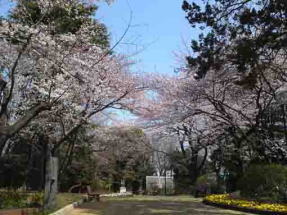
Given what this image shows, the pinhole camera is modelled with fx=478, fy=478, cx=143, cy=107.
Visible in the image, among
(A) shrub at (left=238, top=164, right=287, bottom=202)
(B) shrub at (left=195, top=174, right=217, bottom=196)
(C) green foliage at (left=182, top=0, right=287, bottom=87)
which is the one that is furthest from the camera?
(B) shrub at (left=195, top=174, right=217, bottom=196)

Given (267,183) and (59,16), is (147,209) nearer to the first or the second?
(267,183)

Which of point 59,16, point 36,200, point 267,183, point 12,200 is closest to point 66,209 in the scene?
point 36,200

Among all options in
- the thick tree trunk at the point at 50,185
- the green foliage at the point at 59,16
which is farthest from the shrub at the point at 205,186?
the thick tree trunk at the point at 50,185

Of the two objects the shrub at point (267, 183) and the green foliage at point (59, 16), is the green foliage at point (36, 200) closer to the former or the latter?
the green foliage at point (59, 16)

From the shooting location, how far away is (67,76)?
18.6 m

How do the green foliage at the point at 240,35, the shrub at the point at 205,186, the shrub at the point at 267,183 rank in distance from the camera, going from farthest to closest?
the shrub at the point at 205,186 → the shrub at the point at 267,183 → the green foliage at the point at 240,35

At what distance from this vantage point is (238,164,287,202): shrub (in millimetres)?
18812

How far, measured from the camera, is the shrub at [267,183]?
61.7ft

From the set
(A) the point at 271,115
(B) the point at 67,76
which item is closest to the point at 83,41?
(B) the point at 67,76

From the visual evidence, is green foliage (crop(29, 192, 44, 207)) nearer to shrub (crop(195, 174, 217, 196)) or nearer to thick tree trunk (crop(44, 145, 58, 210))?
thick tree trunk (crop(44, 145, 58, 210))

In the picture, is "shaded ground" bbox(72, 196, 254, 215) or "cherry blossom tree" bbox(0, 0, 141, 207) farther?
"shaded ground" bbox(72, 196, 254, 215)

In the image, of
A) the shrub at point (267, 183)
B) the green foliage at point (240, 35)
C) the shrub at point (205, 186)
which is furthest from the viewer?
the shrub at point (205, 186)

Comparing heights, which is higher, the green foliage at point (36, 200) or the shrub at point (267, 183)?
the shrub at point (267, 183)

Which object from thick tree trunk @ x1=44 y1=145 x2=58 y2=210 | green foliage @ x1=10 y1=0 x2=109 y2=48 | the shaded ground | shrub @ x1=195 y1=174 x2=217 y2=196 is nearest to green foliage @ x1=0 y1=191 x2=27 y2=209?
thick tree trunk @ x1=44 y1=145 x2=58 y2=210
